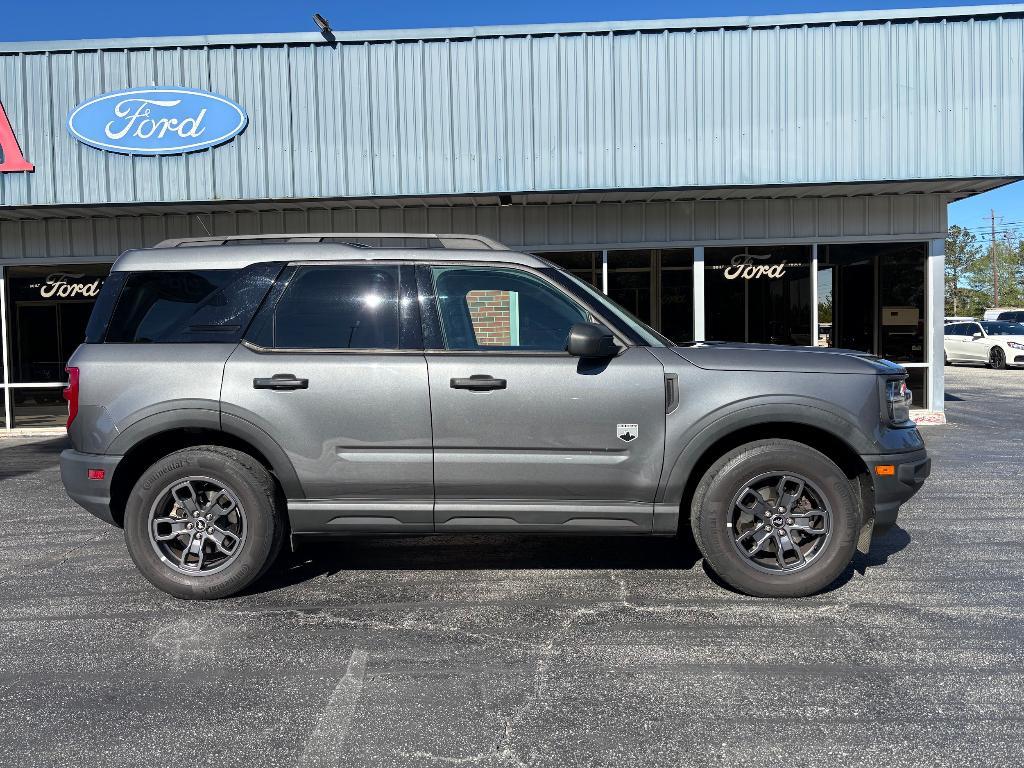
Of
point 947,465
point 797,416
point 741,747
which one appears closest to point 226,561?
point 741,747

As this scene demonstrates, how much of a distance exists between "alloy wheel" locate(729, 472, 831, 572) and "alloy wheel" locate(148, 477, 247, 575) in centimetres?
278

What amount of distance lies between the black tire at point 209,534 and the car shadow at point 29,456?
5049 millimetres

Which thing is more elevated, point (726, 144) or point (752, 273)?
point (726, 144)

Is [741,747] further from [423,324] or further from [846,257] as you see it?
[846,257]

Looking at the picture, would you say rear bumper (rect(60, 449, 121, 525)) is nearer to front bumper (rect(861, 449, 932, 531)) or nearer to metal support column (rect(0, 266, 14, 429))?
front bumper (rect(861, 449, 932, 531))

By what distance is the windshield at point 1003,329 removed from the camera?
77.3 ft

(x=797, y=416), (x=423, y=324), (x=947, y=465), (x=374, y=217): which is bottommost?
(x=947, y=465)

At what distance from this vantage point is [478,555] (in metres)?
5.34

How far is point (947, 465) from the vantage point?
8.41 meters

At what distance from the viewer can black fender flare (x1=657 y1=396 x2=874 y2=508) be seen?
4.27 meters

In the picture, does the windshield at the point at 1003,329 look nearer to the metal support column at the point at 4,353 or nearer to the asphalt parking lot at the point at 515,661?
the asphalt parking lot at the point at 515,661

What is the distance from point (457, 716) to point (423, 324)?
2.13 m

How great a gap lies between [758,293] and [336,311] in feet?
28.2

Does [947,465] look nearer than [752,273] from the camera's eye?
Yes
